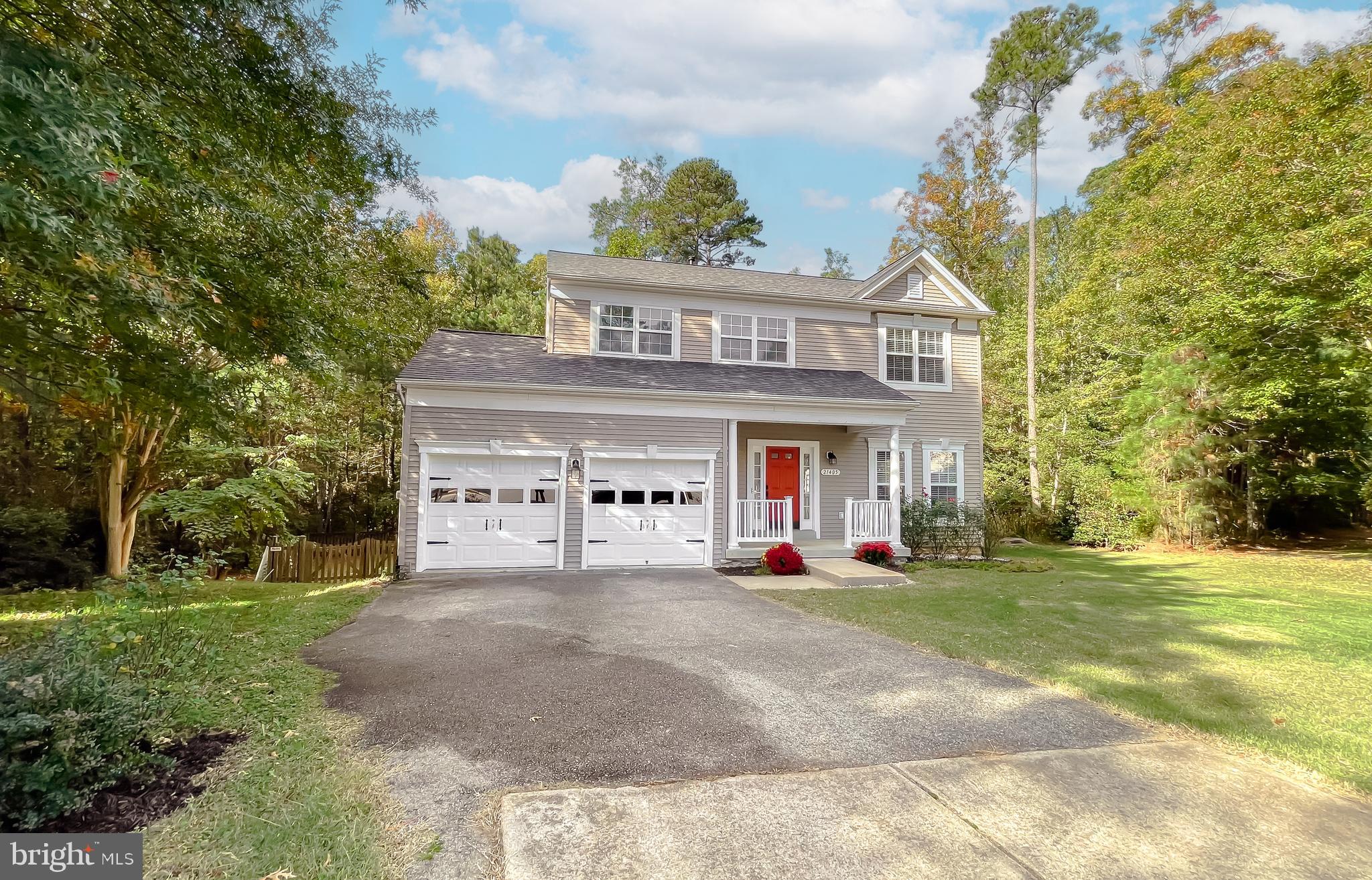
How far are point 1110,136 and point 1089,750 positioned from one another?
28.1m

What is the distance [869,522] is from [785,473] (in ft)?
7.37

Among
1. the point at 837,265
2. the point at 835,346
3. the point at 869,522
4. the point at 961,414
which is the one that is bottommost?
the point at 869,522

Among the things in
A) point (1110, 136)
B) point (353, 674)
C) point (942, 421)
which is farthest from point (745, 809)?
point (1110, 136)

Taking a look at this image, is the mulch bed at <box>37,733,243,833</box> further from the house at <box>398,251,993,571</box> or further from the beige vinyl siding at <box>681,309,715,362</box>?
the beige vinyl siding at <box>681,309,715,362</box>

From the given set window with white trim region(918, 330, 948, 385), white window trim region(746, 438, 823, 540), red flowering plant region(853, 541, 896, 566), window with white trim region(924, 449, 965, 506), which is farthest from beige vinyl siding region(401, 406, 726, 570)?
window with white trim region(918, 330, 948, 385)

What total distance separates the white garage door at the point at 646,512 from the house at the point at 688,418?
3cm

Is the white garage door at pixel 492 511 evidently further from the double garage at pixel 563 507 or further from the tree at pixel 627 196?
the tree at pixel 627 196

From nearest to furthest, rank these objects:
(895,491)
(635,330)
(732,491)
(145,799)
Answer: (145,799), (732,491), (895,491), (635,330)

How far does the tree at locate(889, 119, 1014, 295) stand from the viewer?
26.4 metres

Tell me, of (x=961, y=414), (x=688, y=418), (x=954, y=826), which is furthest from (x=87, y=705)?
(x=961, y=414)

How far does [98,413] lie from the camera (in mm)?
10094

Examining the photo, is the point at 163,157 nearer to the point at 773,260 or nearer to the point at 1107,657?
the point at 1107,657

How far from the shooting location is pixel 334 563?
472 inches

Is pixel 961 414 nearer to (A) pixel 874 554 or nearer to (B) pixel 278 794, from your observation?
(A) pixel 874 554
